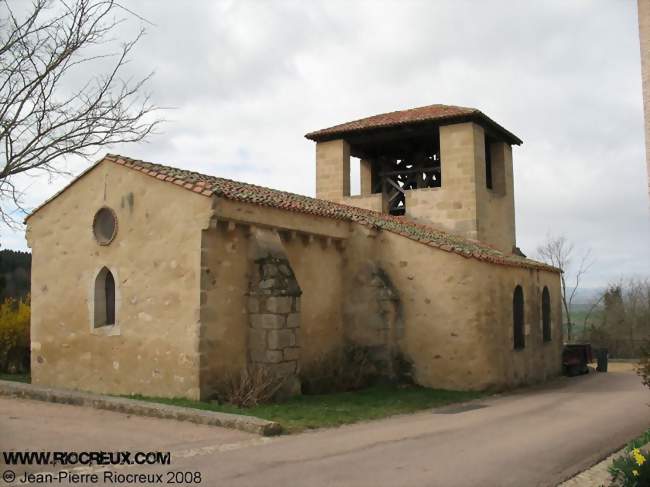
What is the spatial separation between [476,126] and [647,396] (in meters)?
9.88

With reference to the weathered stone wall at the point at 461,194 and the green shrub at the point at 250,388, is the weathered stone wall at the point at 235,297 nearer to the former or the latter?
the green shrub at the point at 250,388

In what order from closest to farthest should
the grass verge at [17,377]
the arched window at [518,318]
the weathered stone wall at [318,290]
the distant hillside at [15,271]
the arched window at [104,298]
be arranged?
the arched window at [104,298]
the weathered stone wall at [318,290]
the grass verge at [17,377]
the arched window at [518,318]
the distant hillside at [15,271]

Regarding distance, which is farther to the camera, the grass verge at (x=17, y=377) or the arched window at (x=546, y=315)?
the arched window at (x=546, y=315)

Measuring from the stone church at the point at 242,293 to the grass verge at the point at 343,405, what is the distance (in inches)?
20.3

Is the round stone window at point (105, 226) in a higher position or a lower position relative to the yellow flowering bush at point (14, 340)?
higher

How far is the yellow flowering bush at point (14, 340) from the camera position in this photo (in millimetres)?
16047

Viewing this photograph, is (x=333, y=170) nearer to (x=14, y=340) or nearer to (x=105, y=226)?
(x=105, y=226)

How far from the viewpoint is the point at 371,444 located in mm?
8445

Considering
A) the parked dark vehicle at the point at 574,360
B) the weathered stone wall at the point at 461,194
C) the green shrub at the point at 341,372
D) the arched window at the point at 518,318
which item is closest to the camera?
the green shrub at the point at 341,372

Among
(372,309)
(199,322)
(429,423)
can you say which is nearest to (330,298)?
(372,309)

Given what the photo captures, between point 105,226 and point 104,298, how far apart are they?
5.06 ft

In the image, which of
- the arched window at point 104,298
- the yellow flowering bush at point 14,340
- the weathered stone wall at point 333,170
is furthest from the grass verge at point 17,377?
the weathered stone wall at point 333,170

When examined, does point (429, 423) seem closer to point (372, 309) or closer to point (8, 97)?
point (372, 309)

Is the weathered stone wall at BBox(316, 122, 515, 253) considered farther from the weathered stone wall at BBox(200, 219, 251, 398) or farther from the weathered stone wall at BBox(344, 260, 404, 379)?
the weathered stone wall at BBox(200, 219, 251, 398)
